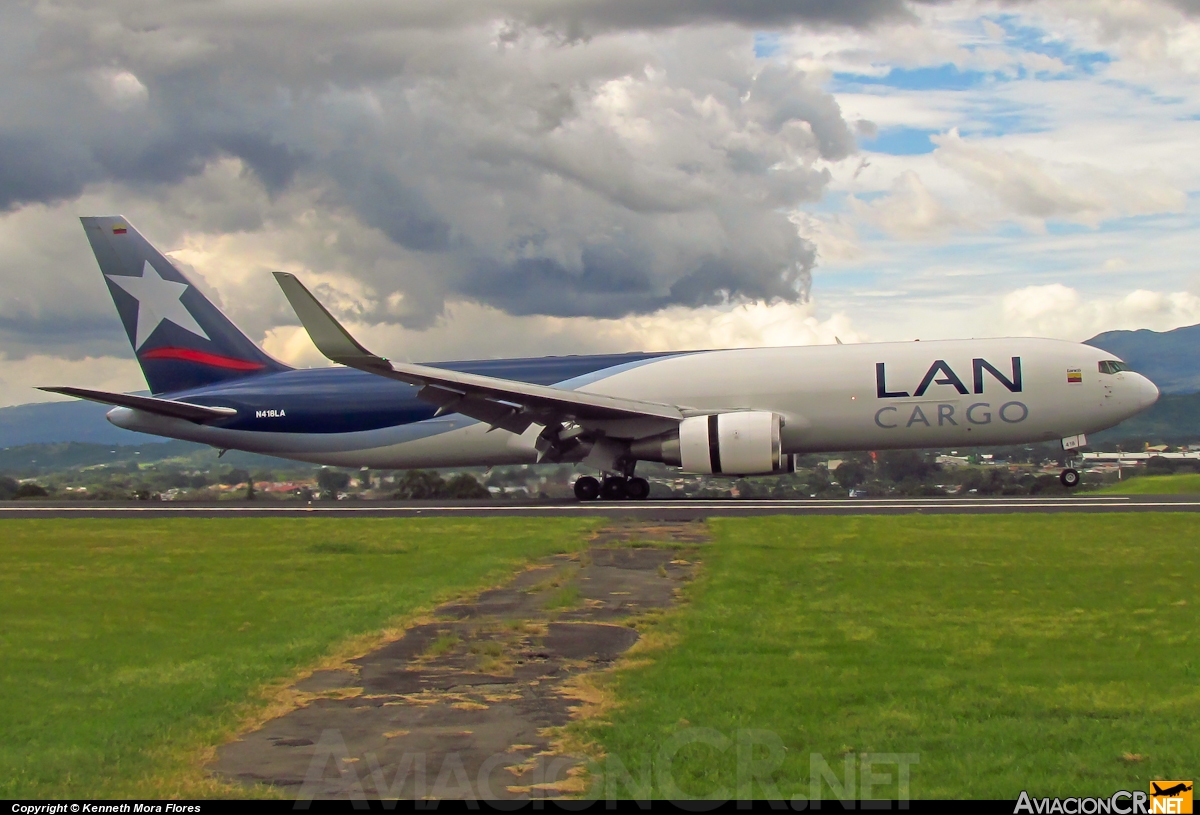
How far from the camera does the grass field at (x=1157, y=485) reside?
30844mm

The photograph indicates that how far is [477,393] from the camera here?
27.6 m

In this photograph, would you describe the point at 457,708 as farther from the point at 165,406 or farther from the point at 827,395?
the point at 165,406

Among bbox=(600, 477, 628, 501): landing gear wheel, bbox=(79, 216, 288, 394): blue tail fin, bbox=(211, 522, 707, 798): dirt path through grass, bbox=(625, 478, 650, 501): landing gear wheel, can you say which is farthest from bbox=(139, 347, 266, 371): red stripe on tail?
bbox=(211, 522, 707, 798): dirt path through grass

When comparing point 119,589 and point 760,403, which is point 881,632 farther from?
point 760,403

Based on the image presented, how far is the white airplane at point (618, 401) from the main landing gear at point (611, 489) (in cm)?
5

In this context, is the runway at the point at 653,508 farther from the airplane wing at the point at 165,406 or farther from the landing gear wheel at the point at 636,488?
the airplane wing at the point at 165,406

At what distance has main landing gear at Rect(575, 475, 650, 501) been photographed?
3000 cm

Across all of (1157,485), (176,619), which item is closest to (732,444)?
(1157,485)

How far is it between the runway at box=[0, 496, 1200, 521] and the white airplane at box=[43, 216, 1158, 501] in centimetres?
175

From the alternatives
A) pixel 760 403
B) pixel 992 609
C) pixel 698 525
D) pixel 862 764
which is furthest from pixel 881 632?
pixel 760 403

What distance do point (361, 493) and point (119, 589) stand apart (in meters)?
22.6

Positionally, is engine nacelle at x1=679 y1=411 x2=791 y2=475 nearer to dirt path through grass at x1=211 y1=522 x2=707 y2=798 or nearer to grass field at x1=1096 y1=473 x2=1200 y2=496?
grass field at x1=1096 y1=473 x2=1200 y2=496

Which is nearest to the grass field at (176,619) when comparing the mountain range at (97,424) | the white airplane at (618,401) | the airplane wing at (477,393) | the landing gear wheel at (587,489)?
the airplane wing at (477,393)

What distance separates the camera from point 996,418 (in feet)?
92.8
